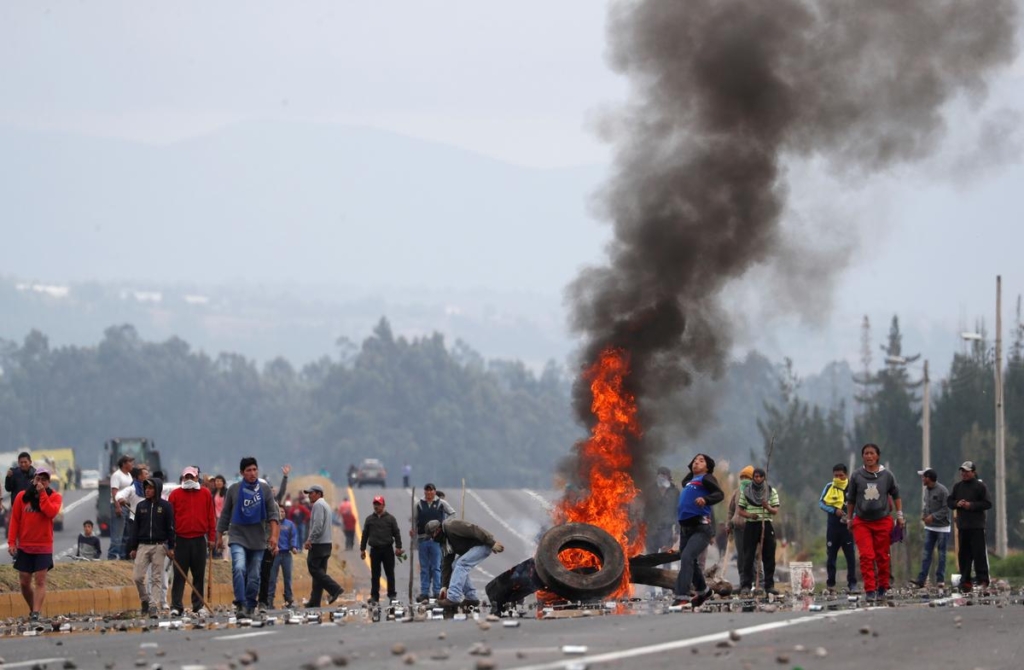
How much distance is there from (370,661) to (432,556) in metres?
11.5

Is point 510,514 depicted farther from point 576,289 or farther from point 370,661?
point 370,661

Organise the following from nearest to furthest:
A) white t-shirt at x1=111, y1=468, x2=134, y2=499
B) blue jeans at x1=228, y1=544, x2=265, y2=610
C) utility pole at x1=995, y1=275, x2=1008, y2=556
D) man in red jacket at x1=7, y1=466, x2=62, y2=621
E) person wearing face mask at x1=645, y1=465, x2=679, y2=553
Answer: man in red jacket at x1=7, y1=466, x2=62, y2=621
blue jeans at x1=228, y1=544, x2=265, y2=610
person wearing face mask at x1=645, y1=465, x2=679, y2=553
white t-shirt at x1=111, y1=468, x2=134, y2=499
utility pole at x1=995, y1=275, x2=1008, y2=556

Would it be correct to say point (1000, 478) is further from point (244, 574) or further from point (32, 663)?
point (32, 663)

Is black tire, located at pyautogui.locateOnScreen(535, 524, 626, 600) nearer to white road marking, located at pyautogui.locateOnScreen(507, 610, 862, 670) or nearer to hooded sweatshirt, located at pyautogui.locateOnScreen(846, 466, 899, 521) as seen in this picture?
hooded sweatshirt, located at pyautogui.locateOnScreen(846, 466, 899, 521)

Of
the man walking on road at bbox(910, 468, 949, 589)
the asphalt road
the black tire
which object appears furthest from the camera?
the man walking on road at bbox(910, 468, 949, 589)

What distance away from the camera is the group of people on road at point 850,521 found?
1969 cm

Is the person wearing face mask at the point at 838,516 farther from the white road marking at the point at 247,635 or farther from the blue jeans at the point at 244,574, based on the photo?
the white road marking at the point at 247,635

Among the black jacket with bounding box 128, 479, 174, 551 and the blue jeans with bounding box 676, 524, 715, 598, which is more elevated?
the black jacket with bounding box 128, 479, 174, 551

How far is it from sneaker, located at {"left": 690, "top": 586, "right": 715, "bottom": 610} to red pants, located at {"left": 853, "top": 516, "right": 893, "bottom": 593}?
5.60 ft

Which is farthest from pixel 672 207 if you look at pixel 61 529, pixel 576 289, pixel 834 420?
pixel 834 420

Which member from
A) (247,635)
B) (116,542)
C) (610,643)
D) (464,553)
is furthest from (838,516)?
(116,542)

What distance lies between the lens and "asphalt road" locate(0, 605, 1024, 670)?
12695 millimetres

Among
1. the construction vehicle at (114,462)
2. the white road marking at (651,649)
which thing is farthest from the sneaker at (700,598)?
the construction vehicle at (114,462)

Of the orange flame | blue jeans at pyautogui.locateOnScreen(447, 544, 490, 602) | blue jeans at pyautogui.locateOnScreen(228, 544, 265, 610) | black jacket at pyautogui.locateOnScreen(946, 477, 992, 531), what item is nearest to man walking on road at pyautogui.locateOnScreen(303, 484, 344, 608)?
blue jeans at pyautogui.locateOnScreen(228, 544, 265, 610)
